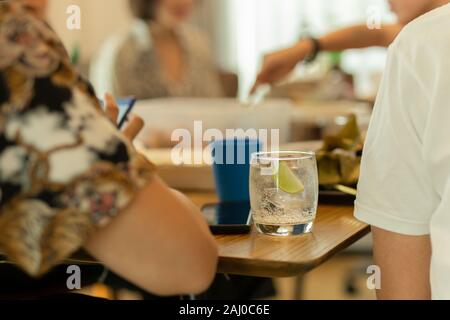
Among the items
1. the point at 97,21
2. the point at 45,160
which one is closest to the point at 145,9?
the point at 97,21

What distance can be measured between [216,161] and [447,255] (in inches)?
21.7

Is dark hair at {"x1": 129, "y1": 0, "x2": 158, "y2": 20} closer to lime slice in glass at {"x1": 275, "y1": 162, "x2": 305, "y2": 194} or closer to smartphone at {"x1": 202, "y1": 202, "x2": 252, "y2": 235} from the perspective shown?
smartphone at {"x1": 202, "y1": 202, "x2": 252, "y2": 235}

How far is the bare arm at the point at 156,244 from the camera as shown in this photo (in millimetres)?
649

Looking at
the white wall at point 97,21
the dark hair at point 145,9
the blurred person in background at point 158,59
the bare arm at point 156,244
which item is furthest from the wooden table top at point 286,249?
the white wall at point 97,21

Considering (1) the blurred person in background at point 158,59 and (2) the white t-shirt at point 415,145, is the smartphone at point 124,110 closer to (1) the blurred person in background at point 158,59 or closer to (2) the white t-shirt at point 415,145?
(2) the white t-shirt at point 415,145

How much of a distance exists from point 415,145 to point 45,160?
1.33 ft

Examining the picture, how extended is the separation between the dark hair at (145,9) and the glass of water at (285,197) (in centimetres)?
231

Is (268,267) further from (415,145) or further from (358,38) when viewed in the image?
(358,38)

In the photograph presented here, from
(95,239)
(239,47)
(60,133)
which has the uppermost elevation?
(60,133)

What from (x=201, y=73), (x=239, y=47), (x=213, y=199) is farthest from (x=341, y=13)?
(x=213, y=199)

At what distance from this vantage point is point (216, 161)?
4.01ft

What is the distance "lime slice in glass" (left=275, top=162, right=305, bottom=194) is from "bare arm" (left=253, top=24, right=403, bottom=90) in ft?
1.88

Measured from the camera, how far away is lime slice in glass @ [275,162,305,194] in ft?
3.10
